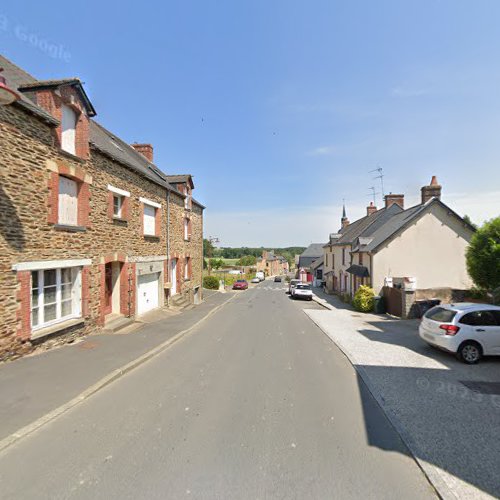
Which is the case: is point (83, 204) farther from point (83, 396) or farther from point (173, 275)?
point (173, 275)

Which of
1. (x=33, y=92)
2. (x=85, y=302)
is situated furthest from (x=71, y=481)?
(x=33, y=92)

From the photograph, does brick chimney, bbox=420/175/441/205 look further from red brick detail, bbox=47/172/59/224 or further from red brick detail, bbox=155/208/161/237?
red brick detail, bbox=47/172/59/224

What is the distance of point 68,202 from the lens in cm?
924

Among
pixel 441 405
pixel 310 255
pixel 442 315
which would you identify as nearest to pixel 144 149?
pixel 442 315

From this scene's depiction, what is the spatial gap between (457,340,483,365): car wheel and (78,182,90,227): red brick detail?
38.3ft

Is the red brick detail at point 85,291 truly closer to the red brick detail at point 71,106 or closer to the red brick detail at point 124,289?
the red brick detail at point 124,289

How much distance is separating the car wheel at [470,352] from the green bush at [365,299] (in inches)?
407

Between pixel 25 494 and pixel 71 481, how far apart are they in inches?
16.8

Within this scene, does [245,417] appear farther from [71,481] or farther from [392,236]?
[392,236]

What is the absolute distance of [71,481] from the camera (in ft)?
11.3

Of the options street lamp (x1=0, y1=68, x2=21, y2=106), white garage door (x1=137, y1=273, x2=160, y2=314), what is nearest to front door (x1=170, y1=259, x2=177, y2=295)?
white garage door (x1=137, y1=273, x2=160, y2=314)

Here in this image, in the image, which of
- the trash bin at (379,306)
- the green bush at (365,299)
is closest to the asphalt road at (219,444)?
the trash bin at (379,306)

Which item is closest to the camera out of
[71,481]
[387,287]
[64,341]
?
[71,481]

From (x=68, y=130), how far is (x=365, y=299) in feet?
55.8
